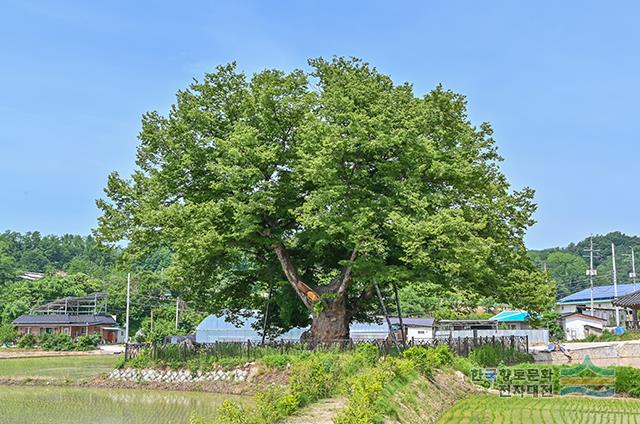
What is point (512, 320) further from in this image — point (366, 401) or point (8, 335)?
point (366, 401)

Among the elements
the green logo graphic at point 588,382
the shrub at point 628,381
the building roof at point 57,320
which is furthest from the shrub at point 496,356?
the building roof at point 57,320

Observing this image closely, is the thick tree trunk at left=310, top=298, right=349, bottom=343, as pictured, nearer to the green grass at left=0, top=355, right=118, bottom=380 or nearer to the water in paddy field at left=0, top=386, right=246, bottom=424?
the water in paddy field at left=0, top=386, right=246, bottom=424

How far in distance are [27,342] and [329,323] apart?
34127 millimetres

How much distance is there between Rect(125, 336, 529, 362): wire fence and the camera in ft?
76.1

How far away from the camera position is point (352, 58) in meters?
25.4

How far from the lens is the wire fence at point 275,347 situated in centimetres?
2320

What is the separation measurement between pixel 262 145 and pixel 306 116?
2.11m

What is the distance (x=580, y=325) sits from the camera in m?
47.8

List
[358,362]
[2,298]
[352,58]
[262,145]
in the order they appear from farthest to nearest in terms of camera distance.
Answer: [2,298] → [352,58] → [262,145] → [358,362]

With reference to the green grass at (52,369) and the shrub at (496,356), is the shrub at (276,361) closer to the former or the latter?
the shrub at (496,356)

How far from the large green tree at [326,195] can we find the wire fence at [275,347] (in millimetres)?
1438

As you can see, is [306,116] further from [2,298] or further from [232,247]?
[2,298]

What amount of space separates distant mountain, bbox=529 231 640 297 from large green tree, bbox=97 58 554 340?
64.6 meters

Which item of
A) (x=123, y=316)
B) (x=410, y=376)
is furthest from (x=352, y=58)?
(x=123, y=316)
